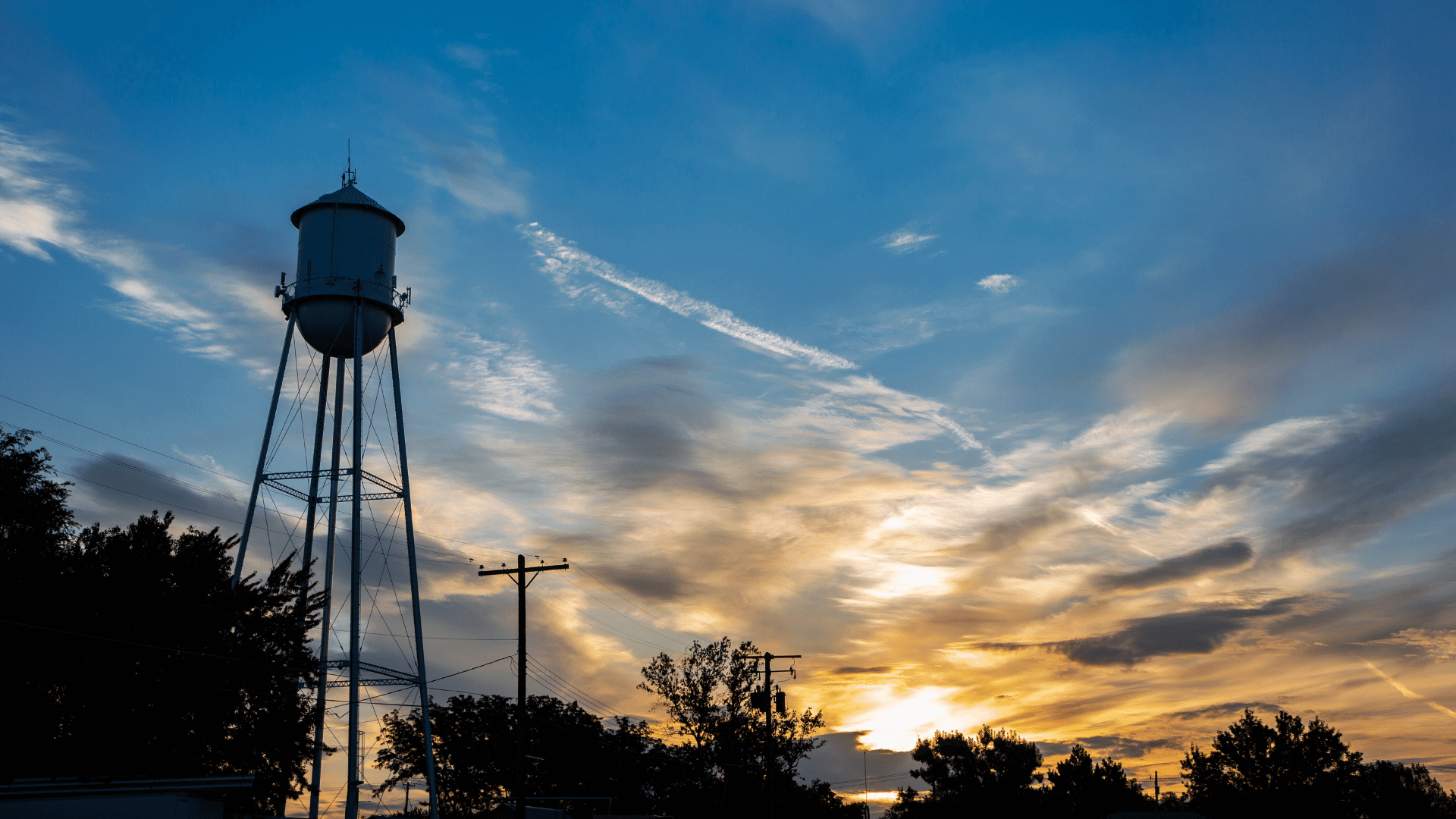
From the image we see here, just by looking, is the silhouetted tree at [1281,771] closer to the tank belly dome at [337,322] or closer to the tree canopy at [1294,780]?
the tree canopy at [1294,780]

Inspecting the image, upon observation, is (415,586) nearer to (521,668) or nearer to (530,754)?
(521,668)

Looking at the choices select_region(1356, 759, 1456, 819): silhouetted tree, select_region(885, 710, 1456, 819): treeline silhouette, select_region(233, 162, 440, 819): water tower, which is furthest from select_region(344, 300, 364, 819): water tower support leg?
select_region(1356, 759, 1456, 819): silhouetted tree

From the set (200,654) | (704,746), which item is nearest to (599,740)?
(704,746)

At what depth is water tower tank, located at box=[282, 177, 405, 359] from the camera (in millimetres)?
37312

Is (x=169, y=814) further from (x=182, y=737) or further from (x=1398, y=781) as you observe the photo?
(x=1398, y=781)

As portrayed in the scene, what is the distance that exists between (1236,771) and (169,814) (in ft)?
277

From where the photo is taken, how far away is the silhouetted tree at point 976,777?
354 ft

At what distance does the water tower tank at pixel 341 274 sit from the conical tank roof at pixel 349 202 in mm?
27

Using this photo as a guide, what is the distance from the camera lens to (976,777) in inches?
4397

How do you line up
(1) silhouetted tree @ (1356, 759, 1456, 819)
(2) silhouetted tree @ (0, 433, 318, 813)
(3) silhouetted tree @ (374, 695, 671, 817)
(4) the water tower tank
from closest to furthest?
1. (2) silhouetted tree @ (0, 433, 318, 813)
2. (4) the water tower tank
3. (3) silhouetted tree @ (374, 695, 671, 817)
4. (1) silhouetted tree @ (1356, 759, 1456, 819)

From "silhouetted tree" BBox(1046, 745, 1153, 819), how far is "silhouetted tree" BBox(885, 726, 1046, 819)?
2.29m

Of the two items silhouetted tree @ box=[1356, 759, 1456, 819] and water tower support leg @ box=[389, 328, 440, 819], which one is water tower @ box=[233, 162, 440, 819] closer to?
water tower support leg @ box=[389, 328, 440, 819]

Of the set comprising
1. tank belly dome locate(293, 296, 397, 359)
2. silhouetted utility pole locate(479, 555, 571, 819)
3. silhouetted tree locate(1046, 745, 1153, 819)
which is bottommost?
silhouetted tree locate(1046, 745, 1153, 819)

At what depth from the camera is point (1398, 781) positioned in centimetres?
9656
